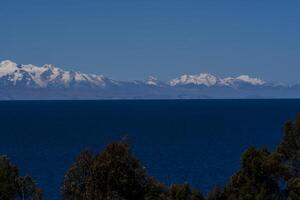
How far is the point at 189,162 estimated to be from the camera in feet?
342

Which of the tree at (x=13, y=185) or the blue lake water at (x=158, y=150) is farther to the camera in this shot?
the blue lake water at (x=158, y=150)

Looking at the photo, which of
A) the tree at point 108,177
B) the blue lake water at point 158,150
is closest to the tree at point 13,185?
the tree at point 108,177

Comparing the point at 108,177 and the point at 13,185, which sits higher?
the point at 108,177

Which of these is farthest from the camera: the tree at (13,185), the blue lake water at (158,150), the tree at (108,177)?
the blue lake water at (158,150)

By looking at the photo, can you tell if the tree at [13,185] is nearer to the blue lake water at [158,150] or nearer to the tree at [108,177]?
the tree at [108,177]

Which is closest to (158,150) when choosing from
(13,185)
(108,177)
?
(13,185)

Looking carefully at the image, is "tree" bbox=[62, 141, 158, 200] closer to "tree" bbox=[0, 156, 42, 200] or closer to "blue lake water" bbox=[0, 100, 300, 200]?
"tree" bbox=[0, 156, 42, 200]

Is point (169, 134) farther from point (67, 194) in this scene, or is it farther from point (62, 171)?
point (67, 194)

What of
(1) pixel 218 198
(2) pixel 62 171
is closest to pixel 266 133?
(2) pixel 62 171

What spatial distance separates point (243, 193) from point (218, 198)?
272 cm

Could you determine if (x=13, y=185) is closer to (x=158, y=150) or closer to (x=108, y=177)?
(x=108, y=177)

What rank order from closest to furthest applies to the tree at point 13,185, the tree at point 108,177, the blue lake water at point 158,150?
the tree at point 108,177 → the tree at point 13,185 → the blue lake water at point 158,150

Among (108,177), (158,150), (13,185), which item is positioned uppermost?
(108,177)

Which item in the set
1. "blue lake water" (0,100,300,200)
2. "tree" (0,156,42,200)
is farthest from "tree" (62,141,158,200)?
"blue lake water" (0,100,300,200)
